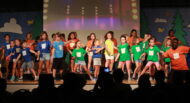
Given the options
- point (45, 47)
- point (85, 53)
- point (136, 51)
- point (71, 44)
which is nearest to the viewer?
point (45, 47)

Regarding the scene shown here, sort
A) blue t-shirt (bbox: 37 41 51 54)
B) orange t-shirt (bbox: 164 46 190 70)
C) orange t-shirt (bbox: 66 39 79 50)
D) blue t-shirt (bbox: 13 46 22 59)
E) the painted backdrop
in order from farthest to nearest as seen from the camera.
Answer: the painted backdrop < orange t-shirt (bbox: 66 39 79 50) < blue t-shirt (bbox: 13 46 22 59) < blue t-shirt (bbox: 37 41 51 54) < orange t-shirt (bbox: 164 46 190 70)

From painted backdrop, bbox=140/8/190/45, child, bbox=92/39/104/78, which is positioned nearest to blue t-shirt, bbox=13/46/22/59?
child, bbox=92/39/104/78

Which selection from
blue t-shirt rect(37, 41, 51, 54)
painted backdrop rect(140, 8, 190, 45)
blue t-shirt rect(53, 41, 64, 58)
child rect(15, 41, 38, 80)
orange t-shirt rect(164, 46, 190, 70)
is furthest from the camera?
painted backdrop rect(140, 8, 190, 45)

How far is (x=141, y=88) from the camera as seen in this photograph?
10.4 feet

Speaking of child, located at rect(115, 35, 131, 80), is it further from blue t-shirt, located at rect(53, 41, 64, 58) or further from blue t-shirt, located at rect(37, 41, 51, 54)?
blue t-shirt, located at rect(37, 41, 51, 54)

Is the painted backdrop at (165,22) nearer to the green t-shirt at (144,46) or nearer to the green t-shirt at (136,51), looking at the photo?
the green t-shirt at (144,46)

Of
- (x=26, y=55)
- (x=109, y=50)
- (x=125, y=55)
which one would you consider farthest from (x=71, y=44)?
(x=125, y=55)

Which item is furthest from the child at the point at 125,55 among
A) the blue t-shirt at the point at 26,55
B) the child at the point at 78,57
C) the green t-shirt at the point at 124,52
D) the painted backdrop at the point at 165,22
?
the blue t-shirt at the point at 26,55

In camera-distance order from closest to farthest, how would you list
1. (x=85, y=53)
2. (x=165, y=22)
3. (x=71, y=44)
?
(x=85, y=53), (x=71, y=44), (x=165, y=22)

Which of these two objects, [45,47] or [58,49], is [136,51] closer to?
[58,49]

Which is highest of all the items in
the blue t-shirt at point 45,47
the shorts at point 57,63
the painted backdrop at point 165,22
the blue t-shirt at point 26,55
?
the painted backdrop at point 165,22

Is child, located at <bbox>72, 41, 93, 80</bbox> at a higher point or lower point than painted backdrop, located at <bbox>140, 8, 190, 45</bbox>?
lower

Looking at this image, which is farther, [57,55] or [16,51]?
[16,51]

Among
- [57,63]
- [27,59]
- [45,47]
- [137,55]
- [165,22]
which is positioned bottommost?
[57,63]
